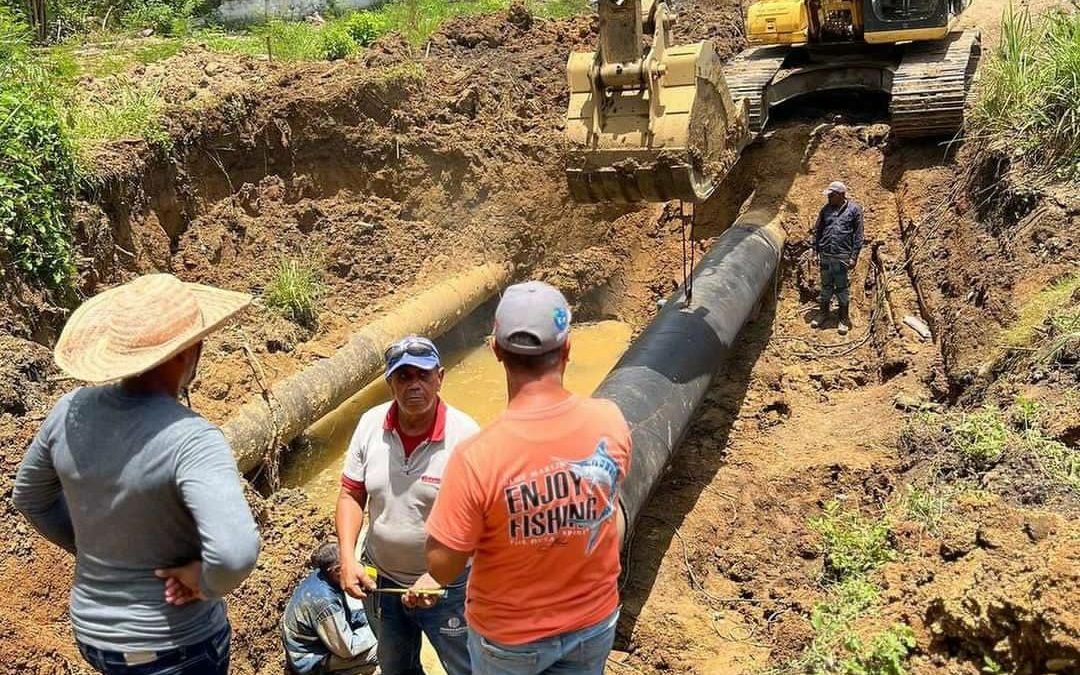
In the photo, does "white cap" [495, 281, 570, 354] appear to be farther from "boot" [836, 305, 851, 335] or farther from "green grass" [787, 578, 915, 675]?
"boot" [836, 305, 851, 335]

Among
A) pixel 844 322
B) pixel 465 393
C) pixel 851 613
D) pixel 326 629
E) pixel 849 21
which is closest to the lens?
pixel 851 613

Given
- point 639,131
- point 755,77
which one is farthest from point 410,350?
point 755,77

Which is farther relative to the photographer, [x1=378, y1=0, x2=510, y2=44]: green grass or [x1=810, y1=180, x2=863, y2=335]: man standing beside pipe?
[x1=378, y1=0, x2=510, y2=44]: green grass

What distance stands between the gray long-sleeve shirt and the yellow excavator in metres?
3.96

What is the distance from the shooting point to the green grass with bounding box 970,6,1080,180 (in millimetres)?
7605

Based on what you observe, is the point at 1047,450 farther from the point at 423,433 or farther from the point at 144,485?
the point at 144,485

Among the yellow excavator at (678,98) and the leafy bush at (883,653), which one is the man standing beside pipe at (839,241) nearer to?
the yellow excavator at (678,98)

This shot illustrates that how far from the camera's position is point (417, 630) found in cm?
401

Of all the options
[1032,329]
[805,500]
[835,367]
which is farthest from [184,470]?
[835,367]

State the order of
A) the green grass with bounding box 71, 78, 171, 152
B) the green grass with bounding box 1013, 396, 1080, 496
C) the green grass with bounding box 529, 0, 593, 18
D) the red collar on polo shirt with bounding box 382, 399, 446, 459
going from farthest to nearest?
1. the green grass with bounding box 529, 0, 593, 18
2. the green grass with bounding box 71, 78, 171, 152
3. the green grass with bounding box 1013, 396, 1080, 496
4. the red collar on polo shirt with bounding box 382, 399, 446, 459

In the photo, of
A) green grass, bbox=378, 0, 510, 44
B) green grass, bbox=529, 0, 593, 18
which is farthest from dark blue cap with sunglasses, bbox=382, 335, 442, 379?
green grass, bbox=529, 0, 593, 18

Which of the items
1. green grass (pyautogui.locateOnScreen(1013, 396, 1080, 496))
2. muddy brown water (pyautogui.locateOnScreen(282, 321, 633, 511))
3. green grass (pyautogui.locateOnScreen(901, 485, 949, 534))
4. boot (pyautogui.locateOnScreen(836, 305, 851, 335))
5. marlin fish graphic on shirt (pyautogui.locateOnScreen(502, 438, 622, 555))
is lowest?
muddy brown water (pyautogui.locateOnScreen(282, 321, 633, 511))

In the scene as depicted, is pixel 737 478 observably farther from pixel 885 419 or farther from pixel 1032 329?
pixel 1032 329

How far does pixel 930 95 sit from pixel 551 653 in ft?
26.8
